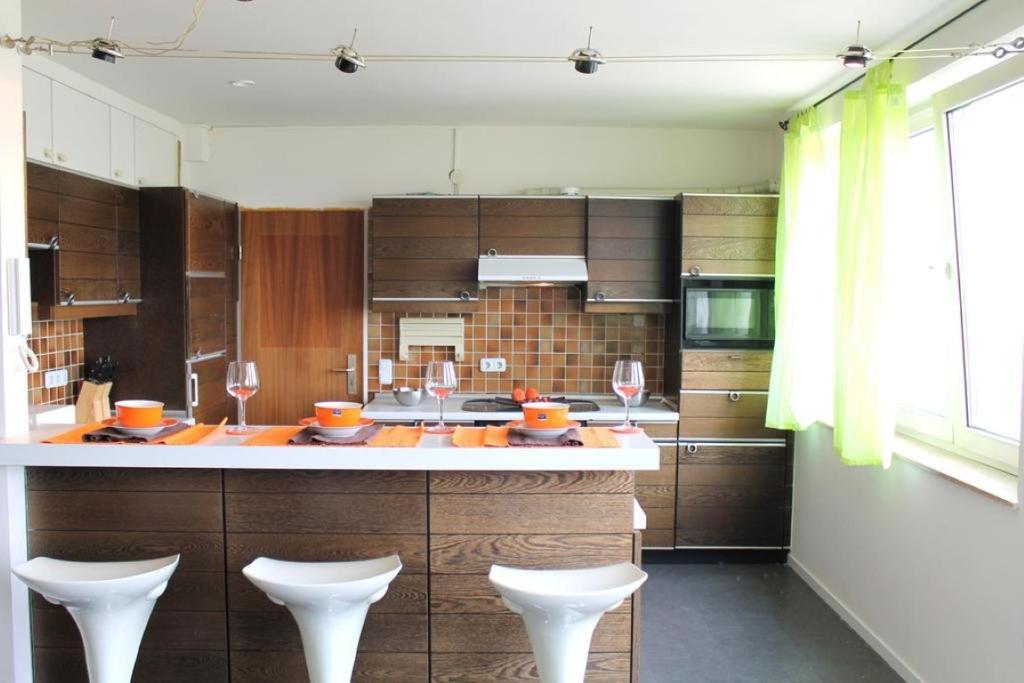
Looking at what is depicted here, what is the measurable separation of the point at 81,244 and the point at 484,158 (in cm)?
228

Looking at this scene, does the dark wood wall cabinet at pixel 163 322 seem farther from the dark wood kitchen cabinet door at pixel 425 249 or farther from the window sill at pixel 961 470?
the window sill at pixel 961 470

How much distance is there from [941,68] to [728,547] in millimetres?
2661

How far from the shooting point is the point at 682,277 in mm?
Answer: 4215

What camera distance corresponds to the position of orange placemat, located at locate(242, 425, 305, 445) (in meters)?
2.40

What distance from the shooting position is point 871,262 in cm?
295

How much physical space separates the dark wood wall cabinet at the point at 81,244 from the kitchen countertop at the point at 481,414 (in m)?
1.41

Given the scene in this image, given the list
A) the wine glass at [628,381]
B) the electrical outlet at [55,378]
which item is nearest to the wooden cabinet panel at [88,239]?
the electrical outlet at [55,378]

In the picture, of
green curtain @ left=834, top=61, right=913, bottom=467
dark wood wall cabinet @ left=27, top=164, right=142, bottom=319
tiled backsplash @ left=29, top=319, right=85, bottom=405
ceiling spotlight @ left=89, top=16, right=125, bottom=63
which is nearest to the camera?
ceiling spotlight @ left=89, top=16, right=125, bottom=63

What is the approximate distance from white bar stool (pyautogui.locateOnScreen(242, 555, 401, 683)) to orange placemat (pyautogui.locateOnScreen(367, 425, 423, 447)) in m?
0.35

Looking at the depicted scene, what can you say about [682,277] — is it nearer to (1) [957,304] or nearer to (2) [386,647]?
(1) [957,304]

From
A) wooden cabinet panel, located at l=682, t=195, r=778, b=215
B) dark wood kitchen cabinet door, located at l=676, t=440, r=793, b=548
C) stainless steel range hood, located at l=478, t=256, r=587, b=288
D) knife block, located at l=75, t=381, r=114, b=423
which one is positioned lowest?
dark wood kitchen cabinet door, located at l=676, t=440, r=793, b=548

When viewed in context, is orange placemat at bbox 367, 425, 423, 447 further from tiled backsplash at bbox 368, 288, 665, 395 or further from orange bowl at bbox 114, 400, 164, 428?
tiled backsplash at bbox 368, 288, 665, 395

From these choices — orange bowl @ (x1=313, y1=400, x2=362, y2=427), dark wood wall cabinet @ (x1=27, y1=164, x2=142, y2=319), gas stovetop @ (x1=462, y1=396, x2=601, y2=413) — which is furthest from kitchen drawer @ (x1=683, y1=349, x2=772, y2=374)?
dark wood wall cabinet @ (x1=27, y1=164, x2=142, y2=319)

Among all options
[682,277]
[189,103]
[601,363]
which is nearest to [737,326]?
[682,277]
